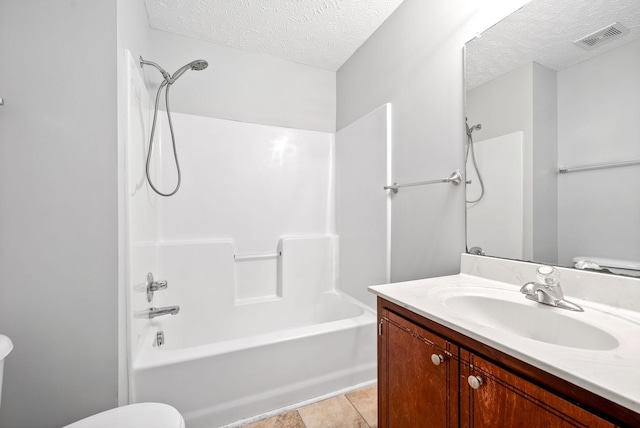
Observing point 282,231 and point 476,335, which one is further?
point 282,231

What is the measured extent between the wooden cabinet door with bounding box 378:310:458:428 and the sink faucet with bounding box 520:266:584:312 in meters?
0.38

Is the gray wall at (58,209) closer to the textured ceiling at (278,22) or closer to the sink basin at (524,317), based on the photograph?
the textured ceiling at (278,22)

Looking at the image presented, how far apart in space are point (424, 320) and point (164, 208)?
1.90 meters

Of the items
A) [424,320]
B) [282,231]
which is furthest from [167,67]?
[424,320]

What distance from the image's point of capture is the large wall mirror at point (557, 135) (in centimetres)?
82

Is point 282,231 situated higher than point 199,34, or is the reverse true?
point 199,34

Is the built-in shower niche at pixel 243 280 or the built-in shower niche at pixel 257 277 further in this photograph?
the built-in shower niche at pixel 257 277

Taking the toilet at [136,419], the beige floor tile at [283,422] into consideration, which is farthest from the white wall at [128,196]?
the beige floor tile at [283,422]

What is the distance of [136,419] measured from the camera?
90cm

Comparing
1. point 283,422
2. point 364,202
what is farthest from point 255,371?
point 364,202

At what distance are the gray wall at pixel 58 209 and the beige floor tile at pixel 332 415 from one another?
95cm

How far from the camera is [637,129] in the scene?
31.0 inches

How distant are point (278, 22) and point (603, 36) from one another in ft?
5.73

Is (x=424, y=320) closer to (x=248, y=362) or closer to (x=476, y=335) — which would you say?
(x=476, y=335)
